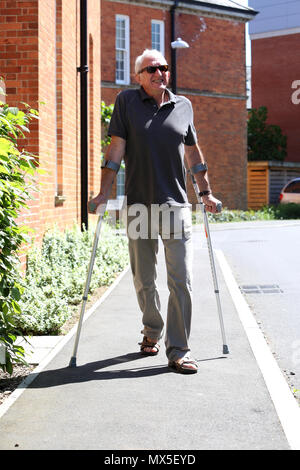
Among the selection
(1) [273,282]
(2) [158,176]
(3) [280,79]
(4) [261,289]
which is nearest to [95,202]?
(2) [158,176]

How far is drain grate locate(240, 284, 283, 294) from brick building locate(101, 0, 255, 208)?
56.7 feet

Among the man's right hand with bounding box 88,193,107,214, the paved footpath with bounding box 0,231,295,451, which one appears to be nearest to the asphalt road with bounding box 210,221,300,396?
the paved footpath with bounding box 0,231,295,451

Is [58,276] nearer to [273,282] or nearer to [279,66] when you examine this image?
[273,282]

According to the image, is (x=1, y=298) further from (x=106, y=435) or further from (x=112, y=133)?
(x=112, y=133)

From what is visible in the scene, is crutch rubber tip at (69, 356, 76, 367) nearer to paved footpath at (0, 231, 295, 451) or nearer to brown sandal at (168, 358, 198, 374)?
paved footpath at (0, 231, 295, 451)

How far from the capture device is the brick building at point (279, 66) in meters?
40.5

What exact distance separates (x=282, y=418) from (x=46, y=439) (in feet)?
4.29

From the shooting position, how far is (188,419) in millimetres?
3984

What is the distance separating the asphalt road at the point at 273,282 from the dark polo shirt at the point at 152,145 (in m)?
1.60

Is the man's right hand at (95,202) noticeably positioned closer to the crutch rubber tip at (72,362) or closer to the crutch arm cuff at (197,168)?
the crutch arm cuff at (197,168)

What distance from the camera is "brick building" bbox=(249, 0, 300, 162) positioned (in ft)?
133

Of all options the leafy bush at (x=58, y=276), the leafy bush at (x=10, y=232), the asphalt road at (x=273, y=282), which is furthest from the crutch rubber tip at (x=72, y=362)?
the asphalt road at (x=273, y=282)

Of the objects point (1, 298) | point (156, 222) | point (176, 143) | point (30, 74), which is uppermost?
point (30, 74)
